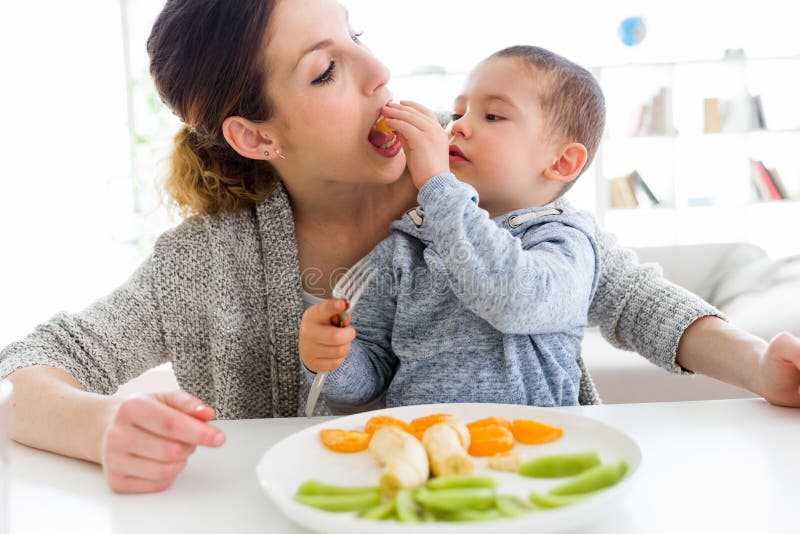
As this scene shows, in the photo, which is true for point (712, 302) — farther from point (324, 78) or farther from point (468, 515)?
point (468, 515)

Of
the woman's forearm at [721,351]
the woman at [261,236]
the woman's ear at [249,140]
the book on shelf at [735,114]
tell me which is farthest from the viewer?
the book on shelf at [735,114]

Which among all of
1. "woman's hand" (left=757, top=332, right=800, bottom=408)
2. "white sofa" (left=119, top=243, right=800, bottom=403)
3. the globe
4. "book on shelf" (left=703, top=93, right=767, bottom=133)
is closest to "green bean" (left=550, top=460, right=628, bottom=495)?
"woman's hand" (left=757, top=332, right=800, bottom=408)

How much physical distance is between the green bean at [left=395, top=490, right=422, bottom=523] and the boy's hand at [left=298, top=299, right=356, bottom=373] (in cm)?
32

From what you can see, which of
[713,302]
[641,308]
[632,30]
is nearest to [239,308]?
[641,308]

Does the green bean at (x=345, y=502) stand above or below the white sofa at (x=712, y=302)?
above

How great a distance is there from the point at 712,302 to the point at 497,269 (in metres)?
2.45

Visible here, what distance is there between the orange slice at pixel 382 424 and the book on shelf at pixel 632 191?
4323mm

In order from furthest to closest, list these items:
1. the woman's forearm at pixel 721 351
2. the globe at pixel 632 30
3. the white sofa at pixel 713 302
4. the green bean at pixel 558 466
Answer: the globe at pixel 632 30, the white sofa at pixel 713 302, the woman's forearm at pixel 721 351, the green bean at pixel 558 466

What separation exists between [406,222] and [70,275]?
4.52 meters

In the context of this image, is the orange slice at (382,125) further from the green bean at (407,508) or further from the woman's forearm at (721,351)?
the green bean at (407,508)

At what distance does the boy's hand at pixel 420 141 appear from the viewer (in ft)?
3.81

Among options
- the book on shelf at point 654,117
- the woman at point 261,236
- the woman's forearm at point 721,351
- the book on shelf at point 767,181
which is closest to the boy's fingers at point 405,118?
the woman at point 261,236

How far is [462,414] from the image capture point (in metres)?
0.98

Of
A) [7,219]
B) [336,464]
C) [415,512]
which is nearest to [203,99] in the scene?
[336,464]
